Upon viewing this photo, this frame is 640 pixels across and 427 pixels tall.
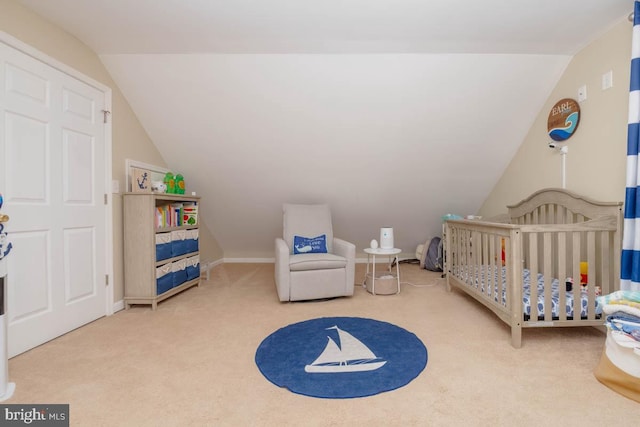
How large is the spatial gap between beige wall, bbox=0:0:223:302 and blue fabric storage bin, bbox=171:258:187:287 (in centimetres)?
45

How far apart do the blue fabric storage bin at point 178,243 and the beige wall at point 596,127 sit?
3.73 m

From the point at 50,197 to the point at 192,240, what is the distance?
4.86 feet

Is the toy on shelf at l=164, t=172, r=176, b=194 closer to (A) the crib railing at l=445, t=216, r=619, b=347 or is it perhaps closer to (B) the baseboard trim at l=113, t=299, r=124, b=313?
(B) the baseboard trim at l=113, t=299, r=124, b=313

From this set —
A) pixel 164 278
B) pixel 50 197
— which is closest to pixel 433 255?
pixel 164 278

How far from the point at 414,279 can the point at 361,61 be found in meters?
2.65

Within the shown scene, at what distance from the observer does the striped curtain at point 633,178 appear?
1.89 metres

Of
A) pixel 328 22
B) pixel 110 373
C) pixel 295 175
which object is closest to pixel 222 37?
pixel 328 22

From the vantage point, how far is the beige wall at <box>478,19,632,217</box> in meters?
2.21

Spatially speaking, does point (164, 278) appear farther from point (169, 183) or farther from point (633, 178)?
point (633, 178)

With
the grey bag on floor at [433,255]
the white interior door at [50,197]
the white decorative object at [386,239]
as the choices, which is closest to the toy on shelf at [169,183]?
the white interior door at [50,197]

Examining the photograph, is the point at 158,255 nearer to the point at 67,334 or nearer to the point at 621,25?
the point at 67,334

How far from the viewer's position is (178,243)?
325 centimetres

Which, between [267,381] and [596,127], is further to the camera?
[596,127]

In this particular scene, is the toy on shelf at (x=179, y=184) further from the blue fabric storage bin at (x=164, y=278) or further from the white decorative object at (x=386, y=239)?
the white decorative object at (x=386, y=239)
